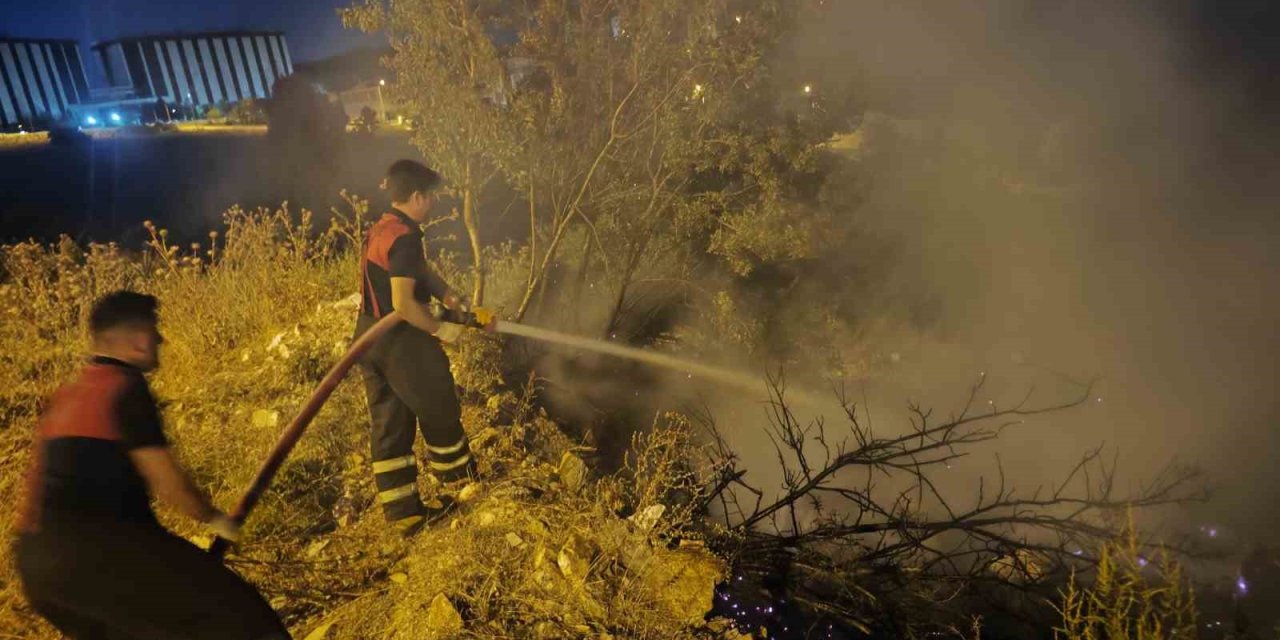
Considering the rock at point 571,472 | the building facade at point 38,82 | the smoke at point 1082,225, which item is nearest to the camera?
the rock at point 571,472

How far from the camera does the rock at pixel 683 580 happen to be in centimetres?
275

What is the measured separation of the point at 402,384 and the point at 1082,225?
14822mm

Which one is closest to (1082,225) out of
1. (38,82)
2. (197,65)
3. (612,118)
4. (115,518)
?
(612,118)

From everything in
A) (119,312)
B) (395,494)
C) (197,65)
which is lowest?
(395,494)

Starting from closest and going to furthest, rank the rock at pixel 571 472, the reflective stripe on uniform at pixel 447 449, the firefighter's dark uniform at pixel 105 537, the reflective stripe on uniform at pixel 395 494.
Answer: the firefighter's dark uniform at pixel 105 537 → the reflective stripe on uniform at pixel 395 494 → the reflective stripe on uniform at pixel 447 449 → the rock at pixel 571 472

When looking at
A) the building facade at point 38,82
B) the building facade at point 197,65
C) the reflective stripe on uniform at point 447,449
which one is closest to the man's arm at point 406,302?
the reflective stripe on uniform at point 447,449

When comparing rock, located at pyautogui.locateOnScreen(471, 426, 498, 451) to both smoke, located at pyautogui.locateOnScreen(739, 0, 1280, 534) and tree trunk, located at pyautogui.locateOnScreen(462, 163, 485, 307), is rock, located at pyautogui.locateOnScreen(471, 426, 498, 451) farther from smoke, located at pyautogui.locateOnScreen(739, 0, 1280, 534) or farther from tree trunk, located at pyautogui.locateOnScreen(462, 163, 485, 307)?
smoke, located at pyautogui.locateOnScreen(739, 0, 1280, 534)

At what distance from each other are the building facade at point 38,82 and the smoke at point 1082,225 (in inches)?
1256

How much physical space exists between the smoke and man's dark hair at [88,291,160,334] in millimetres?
7286

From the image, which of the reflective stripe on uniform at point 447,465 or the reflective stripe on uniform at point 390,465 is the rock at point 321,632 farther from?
the reflective stripe on uniform at point 447,465

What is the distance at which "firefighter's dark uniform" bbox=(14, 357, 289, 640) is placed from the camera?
172 centimetres

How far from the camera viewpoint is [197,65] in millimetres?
40031

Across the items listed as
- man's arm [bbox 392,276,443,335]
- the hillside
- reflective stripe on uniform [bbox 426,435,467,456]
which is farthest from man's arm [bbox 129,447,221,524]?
reflective stripe on uniform [bbox 426,435,467,456]

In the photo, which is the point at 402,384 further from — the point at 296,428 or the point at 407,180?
the point at 407,180
